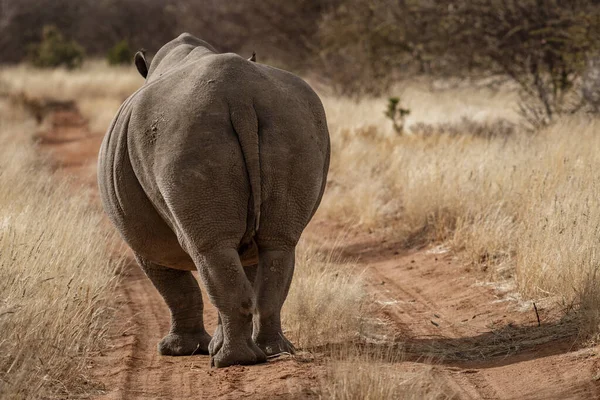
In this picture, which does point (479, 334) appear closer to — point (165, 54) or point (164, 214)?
point (164, 214)

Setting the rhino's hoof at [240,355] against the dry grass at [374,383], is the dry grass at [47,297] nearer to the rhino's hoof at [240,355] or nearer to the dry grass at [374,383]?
the rhino's hoof at [240,355]

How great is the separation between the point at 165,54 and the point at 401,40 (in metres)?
17.1

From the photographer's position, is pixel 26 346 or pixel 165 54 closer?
pixel 26 346

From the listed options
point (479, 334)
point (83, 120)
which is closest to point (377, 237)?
point (479, 334)

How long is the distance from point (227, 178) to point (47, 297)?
60.8 inches

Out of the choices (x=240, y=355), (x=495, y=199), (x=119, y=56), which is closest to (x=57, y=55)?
(x=119, y=56)

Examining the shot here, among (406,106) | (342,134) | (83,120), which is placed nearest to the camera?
(342,134)

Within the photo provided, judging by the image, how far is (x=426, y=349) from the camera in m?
5.98

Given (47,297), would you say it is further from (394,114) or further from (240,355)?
(394,114)

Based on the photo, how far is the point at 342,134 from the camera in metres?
15.4

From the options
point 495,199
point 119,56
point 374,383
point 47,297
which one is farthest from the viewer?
point 119,56

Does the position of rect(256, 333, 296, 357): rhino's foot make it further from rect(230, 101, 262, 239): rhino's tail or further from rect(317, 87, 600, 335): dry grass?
rect(317, 87, 600, 335): dry grass

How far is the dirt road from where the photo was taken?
4.89 m

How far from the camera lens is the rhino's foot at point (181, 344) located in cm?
612
